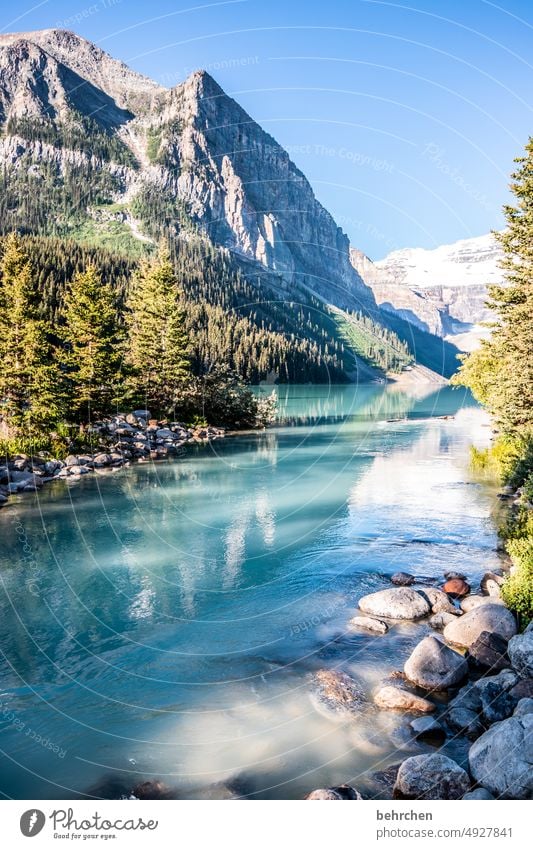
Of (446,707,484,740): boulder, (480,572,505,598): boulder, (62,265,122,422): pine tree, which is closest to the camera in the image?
(446,707,484,740): boulder

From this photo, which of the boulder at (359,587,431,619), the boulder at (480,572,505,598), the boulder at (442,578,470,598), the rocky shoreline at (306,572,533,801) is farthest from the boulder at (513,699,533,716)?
the boulder at (442,578,470,598)

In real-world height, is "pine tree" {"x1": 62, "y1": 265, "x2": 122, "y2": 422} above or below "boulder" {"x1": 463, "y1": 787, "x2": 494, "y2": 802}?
above

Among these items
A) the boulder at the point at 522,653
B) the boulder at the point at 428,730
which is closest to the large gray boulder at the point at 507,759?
the boulder at the point at 428,730

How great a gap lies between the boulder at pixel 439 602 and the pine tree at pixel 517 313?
13.1m

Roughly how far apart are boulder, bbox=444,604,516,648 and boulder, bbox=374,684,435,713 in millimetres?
2620

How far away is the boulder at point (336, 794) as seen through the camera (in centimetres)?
773

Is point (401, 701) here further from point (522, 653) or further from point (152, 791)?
point (152, 791)

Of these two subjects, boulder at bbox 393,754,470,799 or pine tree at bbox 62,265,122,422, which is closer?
boulder at bbox 393,754,470,799

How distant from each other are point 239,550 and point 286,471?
16.3 m

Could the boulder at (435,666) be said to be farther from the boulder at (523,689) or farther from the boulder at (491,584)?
the boulder at (491,584)

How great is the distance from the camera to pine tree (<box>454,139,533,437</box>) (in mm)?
25609

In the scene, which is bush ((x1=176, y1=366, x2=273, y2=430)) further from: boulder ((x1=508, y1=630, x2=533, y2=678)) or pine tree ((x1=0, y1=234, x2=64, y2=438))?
boulder ((x1=508, y1=630, x2=533, y2=678))
